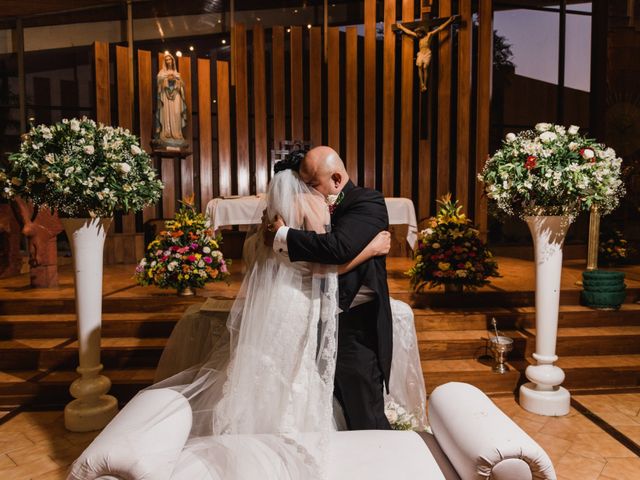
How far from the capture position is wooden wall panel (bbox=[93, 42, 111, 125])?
830 centimetres

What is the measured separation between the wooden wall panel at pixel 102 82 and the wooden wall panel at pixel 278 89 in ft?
8.93

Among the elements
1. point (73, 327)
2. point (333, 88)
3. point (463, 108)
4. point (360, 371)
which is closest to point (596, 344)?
point (360, 371)

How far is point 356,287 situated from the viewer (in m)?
2.44

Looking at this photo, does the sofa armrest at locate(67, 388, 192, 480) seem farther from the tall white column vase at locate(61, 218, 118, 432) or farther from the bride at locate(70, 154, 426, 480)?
the tall white column vase at locate(61, 218, 118, 432)

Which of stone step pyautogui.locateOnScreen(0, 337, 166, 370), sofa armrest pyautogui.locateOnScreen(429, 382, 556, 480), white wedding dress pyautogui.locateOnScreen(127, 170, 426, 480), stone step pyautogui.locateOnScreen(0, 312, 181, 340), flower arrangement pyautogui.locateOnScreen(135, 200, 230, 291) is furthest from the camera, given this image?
flower arrangement pyautogui.locateOnScreen(135, 200, 230, 291)

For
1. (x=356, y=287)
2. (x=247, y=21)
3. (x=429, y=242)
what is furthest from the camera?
(x=247, y=21)

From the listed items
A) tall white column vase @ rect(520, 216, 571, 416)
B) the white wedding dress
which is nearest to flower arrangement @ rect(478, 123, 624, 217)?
tall white column vase @ rect(520, 216, 571, 416)

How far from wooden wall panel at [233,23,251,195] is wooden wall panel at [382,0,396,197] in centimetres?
236

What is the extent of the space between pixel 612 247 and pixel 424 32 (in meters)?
4.55

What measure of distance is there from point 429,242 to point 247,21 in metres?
7.05

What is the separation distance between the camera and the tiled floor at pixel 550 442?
2998 millimetres

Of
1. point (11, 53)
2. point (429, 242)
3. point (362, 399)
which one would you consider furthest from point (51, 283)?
point (11, 53)

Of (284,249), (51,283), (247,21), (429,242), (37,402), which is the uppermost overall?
(247,21)

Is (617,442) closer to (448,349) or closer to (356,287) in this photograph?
(448,349)
